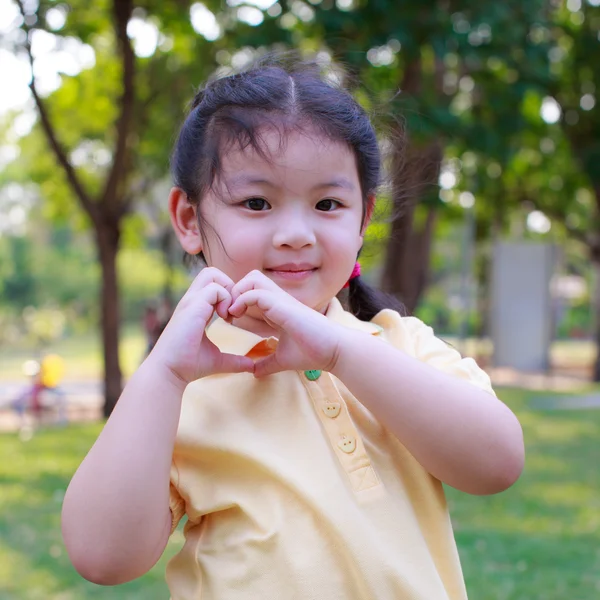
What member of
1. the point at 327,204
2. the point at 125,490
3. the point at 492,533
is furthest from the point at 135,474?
the point at 492,533

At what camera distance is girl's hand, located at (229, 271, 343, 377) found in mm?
1476

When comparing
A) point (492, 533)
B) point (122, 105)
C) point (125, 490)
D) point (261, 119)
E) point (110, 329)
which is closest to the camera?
point (125, 490)

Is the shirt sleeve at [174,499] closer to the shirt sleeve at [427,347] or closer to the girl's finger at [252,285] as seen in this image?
the girl's finger at [252,285]

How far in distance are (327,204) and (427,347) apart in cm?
36

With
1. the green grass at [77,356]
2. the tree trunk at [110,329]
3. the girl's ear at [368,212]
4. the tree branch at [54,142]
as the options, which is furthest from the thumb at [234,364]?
the green grass at [77,356]

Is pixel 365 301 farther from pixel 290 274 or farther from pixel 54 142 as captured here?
pixel 54 142

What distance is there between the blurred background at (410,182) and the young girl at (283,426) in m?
0.48

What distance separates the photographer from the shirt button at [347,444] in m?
1.53

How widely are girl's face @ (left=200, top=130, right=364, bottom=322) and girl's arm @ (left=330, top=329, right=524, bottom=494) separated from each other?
0.59 feet

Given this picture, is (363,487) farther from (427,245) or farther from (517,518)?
(427,245)

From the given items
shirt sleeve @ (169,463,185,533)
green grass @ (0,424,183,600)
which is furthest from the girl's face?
green grass @ (0,424,183,600)

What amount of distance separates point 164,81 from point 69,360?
53.0ft

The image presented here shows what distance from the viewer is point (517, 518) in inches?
215

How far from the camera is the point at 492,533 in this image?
509 centimetres
